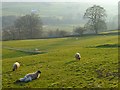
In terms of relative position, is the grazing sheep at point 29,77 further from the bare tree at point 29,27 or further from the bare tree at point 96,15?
the bare tree at point 29,27

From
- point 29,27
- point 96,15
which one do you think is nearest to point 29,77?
point 96,15

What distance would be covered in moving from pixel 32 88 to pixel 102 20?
9142 centimetres

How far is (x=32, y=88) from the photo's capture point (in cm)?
1786

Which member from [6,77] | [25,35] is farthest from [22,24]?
[6,77]

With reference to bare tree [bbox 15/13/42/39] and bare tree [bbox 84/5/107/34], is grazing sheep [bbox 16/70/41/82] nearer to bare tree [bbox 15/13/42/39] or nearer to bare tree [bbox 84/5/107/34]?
bare tree [bbox 84/5/107/34]

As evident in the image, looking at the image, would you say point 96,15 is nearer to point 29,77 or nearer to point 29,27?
point 29,27

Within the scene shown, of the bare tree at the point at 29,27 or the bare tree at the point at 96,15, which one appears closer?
the bare tree at the point at 96,15

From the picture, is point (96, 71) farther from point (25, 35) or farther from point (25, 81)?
point (25, 35)

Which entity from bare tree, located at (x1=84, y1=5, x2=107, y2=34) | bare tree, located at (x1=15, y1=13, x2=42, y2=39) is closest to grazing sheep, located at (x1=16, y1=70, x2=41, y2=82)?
bare tree, located at (x1=84, y1=5, x2=107, y2=34)

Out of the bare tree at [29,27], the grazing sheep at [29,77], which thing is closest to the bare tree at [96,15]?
the bare tree at [29,27]

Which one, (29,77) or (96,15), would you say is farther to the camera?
(96,15)

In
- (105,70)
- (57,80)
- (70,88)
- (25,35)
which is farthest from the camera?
(25,35)

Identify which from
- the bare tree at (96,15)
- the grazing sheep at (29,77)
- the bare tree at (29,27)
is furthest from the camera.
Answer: the bare tree at (29,27)

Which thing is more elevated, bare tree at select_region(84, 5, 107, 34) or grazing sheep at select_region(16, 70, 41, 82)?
bare tree at select_region(84, 5, 107, 34)
